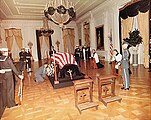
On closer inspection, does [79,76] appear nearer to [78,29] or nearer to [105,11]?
[105,11]

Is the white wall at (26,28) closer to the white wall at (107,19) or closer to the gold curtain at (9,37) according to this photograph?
the gold curtain at (9,37)

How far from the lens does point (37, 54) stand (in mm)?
13805

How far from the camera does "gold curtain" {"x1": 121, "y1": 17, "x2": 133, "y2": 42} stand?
730 cm

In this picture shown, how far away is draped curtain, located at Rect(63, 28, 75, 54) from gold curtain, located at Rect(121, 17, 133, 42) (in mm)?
7707

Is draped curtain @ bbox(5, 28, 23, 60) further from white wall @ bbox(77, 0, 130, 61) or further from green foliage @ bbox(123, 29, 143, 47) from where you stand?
green foliage @ bbox(123, 29, 143, 47)

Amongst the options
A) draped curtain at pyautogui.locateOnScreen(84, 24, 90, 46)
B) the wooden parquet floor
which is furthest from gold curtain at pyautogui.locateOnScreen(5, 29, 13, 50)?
the wooden parquet floor

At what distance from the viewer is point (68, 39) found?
14727 millimetres

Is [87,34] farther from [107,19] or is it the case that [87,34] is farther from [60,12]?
[60,12]

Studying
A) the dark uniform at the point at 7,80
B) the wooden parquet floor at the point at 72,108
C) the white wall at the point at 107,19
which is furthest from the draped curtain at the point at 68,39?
the dark uniform at the point at 7,80

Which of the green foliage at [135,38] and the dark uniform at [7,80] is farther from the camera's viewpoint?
the green foliage at [135,38]

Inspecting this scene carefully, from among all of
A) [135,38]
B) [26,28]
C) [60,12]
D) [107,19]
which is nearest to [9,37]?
[26,28]

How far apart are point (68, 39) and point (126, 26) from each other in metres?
8.12

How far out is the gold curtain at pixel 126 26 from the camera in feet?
24.0

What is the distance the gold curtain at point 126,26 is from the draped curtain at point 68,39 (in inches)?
303
